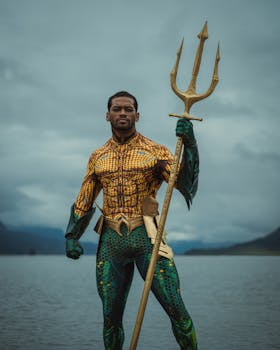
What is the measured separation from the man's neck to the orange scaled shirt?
34mm

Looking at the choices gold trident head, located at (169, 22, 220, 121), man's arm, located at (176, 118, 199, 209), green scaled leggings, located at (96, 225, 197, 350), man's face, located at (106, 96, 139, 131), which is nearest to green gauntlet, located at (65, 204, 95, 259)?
green scaled leggings, located at (96, 225, 197, 350)

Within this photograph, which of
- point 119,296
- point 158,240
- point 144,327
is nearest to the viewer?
point 158,240

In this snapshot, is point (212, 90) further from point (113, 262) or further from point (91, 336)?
point (91, 336)

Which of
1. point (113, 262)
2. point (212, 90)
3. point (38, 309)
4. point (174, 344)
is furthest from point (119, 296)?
point (38, 309)

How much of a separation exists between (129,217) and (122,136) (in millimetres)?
888

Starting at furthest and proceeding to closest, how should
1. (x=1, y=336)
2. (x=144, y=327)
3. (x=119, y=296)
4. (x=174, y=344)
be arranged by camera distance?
(x=144, y=327)
(x=1, y=336)
(x=174, y=344)
(x=119, y=296)

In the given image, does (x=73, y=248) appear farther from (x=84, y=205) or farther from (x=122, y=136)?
(x=122, y=136)

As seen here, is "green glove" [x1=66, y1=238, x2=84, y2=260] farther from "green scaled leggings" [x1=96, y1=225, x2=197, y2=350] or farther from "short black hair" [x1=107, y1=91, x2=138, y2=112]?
"short black hair" [x1=107, y1=91, x2=138, y2=112]

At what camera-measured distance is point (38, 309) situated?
2067 cm

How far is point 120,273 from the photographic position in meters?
6.53

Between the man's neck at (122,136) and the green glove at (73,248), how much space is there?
1183mm

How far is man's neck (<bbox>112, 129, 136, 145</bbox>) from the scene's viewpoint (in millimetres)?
6816

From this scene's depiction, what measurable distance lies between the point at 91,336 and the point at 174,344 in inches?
83.2

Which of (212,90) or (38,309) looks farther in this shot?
(38,309)
